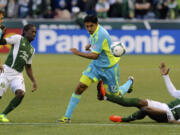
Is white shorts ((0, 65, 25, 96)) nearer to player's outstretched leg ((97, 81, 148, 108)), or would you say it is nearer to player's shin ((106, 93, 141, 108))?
player's outstretched leg ((97, 81, 148, 108))

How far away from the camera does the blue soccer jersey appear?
10.2 metres

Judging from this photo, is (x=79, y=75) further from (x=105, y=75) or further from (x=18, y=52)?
(x=18, y=52)

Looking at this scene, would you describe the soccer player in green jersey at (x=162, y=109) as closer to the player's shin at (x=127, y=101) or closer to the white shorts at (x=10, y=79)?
the player's shin at (x=127, y=101)

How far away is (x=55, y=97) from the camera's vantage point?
13930 millimetres

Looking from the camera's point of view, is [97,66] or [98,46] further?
[97,66]

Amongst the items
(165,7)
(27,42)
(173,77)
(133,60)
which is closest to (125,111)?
(27,42)

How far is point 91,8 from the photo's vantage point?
29953 mm

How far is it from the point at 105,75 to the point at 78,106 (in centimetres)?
209

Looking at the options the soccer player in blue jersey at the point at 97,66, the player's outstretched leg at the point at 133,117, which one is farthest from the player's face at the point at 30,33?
the player's outstretched leg at the point at 133,117

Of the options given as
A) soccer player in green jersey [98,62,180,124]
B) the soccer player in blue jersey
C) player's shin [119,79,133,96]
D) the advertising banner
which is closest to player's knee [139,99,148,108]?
soccer player in green jersey [98,62,180,124]

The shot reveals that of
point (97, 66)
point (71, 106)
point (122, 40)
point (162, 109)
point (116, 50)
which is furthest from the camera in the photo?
point (122, 40)

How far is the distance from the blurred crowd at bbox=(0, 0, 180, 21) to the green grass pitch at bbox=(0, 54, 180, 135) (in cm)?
577

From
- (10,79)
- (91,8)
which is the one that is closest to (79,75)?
(10,79)

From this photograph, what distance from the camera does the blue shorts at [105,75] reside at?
404 inches
